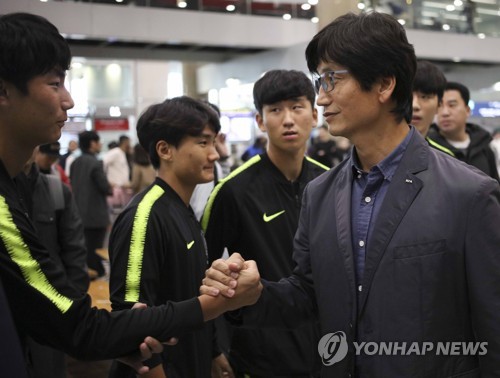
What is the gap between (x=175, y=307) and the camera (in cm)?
210

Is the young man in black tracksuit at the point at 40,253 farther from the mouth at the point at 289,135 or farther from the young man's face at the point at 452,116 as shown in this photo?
the young man's face at the point at 452,116

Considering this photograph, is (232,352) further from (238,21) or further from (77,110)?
(77,110)

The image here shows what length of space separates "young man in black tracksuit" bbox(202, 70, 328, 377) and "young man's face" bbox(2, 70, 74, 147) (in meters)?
1.27

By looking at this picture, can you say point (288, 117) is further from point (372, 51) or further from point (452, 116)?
point (452, 116)

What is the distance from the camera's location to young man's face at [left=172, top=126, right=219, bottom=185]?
296cm

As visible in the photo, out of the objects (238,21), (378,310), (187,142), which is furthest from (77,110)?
(378,310)

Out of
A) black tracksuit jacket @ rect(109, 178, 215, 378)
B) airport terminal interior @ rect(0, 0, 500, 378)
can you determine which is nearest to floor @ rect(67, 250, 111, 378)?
black tracksuit jacket @ rect(109, 178, 215, 378)

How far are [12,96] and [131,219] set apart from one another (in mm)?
768

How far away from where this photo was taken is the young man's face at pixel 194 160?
2.96m

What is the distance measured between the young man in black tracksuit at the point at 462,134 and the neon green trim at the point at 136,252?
9.37 feet

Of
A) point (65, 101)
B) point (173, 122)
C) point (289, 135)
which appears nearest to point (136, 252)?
point (65, 101)

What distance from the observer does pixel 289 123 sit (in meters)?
3.41

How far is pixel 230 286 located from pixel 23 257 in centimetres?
70

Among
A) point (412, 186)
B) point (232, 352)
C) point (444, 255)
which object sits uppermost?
point (412, 186)
